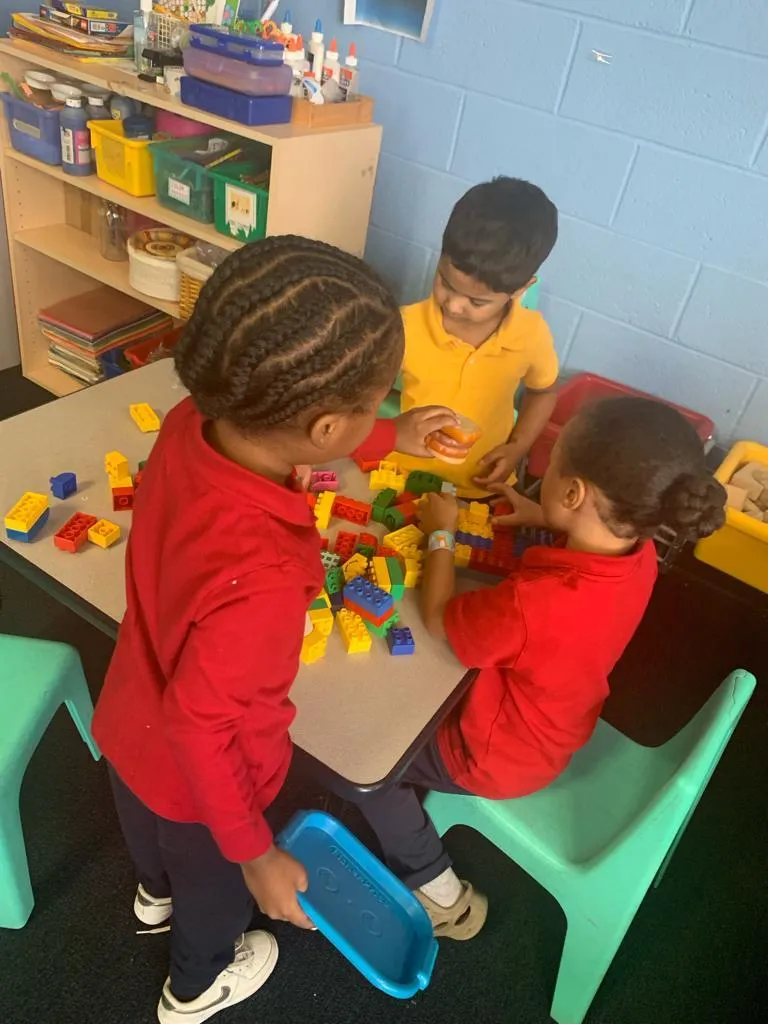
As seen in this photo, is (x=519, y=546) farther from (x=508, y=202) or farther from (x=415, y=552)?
(x=508, y=202)

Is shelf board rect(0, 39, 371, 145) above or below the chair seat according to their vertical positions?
above

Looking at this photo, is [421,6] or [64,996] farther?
[421,6]

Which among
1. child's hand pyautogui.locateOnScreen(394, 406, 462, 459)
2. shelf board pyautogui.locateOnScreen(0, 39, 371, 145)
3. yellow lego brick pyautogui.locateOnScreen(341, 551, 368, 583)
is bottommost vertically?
yellow lego brick pyautogui.locateOnScreen(341, 551, 368, 583)

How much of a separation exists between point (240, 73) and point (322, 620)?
1539mm

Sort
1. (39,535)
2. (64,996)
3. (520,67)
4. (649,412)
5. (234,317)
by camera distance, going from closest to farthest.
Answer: (234,317)
(649,412)
(39,535)
(64,996)
(520,67)

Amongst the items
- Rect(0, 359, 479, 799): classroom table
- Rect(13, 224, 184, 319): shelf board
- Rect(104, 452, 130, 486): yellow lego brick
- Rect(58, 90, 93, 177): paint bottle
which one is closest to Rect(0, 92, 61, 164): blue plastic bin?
Rect(58, 90, 93, 177): paint bottle

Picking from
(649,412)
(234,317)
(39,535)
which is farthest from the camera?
(39,535)

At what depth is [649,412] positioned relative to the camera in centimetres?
110

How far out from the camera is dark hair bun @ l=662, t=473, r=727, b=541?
107 centimetres

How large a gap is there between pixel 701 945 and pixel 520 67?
2.24m

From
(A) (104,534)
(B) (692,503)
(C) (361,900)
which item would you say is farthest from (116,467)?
(B) (692,503)

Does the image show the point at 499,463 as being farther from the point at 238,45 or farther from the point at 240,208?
the point at 238,45

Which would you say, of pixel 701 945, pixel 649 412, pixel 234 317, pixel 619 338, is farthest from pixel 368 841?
pixel 619 338

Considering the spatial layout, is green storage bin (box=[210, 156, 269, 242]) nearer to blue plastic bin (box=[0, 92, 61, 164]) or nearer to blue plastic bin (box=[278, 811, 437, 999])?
blue plastic bin (box=[0, 92, 61, 164])
